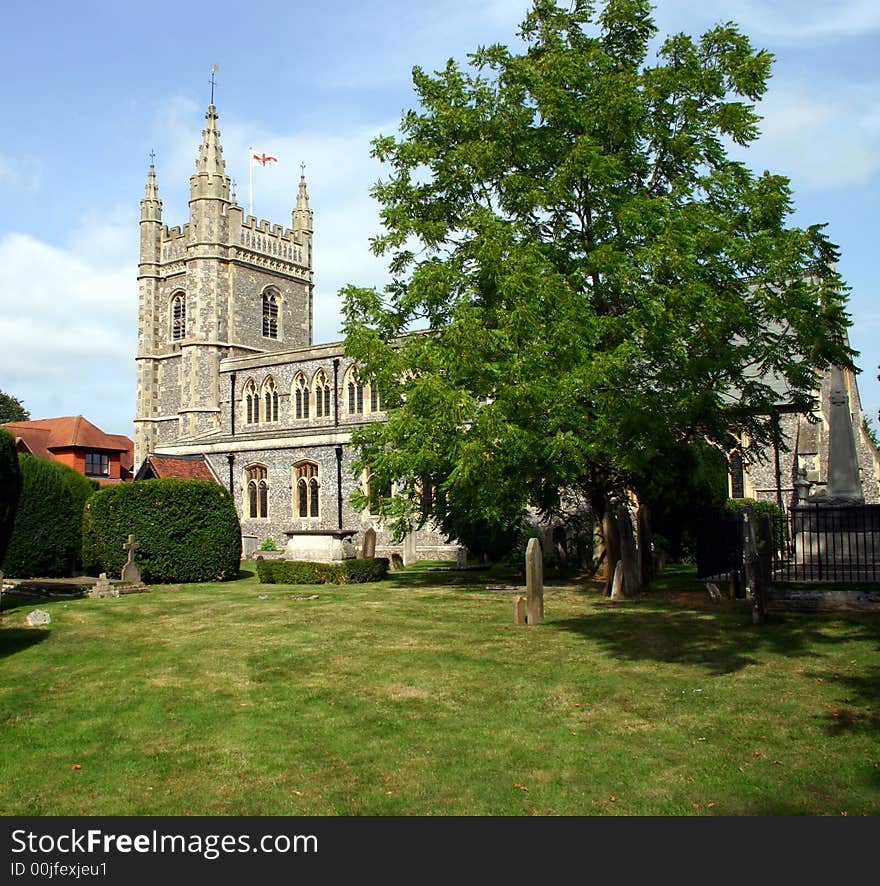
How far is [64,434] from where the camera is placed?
5322 cm

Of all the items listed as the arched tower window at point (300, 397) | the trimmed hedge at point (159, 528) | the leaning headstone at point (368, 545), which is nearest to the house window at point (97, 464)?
the arched tower window at point (300, 397)

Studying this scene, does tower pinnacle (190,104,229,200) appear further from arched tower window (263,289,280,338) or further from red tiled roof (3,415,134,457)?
red tiled roof (3,415,134,457)

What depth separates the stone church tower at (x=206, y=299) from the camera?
46.0 metres

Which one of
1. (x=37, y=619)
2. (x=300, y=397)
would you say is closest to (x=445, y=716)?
(x=37, y=619)

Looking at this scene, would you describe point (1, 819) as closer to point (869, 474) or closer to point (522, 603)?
point (522, 603)

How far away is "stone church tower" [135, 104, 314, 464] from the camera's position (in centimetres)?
4597

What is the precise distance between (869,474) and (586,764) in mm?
27706

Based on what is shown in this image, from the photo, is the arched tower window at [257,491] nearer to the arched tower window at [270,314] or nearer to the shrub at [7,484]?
the arched tower window at [270,314]

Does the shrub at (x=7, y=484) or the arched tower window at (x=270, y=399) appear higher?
the arched tower window at (x=270, y=399)

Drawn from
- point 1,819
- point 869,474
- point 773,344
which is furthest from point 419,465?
point 869,474

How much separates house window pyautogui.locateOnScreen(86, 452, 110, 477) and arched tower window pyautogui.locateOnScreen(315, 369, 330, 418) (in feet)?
72.0

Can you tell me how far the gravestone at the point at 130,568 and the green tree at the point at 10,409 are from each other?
59045 millimetres

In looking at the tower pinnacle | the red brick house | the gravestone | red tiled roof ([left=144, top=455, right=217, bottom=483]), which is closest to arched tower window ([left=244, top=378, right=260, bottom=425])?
red tiled roof ([left=144, top=455, right=217, bottom=483])

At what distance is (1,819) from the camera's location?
5.81 metres
